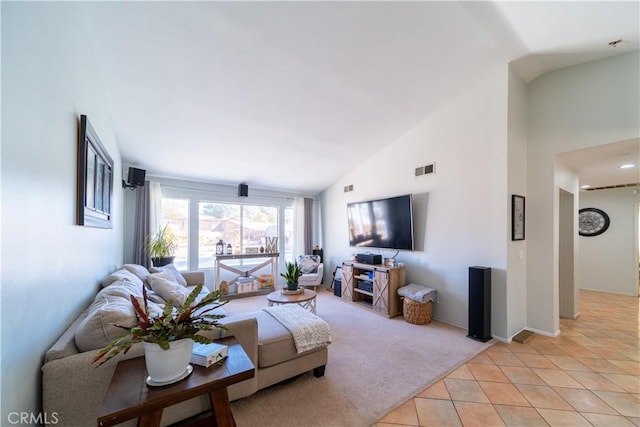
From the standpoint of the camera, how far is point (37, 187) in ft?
3.74

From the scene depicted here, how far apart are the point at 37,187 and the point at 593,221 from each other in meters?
8.40

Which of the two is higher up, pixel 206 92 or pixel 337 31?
pixel 337 31

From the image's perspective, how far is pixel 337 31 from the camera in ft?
7.19

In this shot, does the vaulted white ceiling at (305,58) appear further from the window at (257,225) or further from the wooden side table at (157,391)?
the wooden side table at (157,391)

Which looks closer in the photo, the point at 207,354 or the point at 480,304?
the point at 207,354

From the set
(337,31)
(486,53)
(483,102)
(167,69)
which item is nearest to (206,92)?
(167,69)

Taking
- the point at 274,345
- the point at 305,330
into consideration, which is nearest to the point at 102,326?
the point at 274,345

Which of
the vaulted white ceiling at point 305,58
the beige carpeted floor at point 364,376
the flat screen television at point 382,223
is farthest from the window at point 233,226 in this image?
the beige carpeted floor at point 364,376

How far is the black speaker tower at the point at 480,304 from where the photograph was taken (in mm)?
2896

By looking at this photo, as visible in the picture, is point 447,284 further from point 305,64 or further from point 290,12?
point 290,12

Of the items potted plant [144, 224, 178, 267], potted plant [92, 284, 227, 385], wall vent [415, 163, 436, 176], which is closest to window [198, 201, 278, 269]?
potted plant [144, 224, 178, 267]

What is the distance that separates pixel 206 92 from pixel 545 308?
4767 millimetres

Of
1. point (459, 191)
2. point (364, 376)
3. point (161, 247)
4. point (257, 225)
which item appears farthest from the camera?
point (257, 225)

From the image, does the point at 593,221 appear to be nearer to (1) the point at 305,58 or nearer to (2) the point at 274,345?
(1) the point at 305,58
